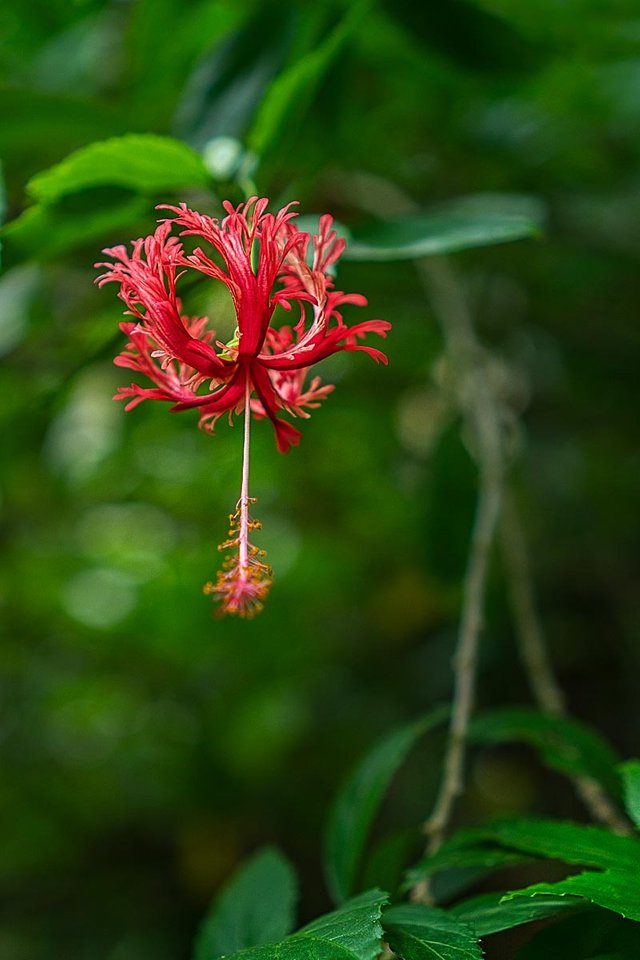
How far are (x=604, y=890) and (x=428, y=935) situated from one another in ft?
0.43

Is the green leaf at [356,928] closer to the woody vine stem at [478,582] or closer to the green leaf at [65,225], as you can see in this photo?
the woody vine stem at [478,582]

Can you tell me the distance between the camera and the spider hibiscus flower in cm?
74

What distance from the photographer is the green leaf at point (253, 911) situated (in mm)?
863

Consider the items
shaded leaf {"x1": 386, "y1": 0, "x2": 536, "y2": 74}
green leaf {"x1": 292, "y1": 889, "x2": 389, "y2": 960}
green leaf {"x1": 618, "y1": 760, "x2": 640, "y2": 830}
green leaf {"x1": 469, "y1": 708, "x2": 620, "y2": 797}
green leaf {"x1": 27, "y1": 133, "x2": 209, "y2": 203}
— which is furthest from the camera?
shaded leaf {"x1": 386, "y1": 0, "x2": 536, "y2": 74}

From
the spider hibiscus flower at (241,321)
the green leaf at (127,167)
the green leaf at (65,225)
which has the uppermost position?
the green leaf at (65,225)

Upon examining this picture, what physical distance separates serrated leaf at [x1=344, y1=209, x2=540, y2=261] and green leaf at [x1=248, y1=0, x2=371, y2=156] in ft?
0.44

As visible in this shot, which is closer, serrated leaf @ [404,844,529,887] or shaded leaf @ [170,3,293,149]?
serrated leaf @ [404,844,529,887]

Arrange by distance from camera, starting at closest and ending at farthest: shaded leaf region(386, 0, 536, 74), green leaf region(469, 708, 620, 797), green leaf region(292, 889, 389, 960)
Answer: green leaf region(292, 889, 389, 960), green leaf region(469, 708, 620, 797), shaded leaf region(386, 0, 536, 74)

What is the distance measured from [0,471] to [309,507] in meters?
0.99

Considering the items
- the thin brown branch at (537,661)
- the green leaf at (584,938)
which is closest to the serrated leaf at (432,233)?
the thin brown branch at (537,661)

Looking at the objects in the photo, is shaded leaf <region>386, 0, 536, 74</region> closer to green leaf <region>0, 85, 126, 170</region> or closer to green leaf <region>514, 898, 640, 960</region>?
green leaf <region>0, 85, 126, 170</region>

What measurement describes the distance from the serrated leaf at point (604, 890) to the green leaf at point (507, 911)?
0.04 meters

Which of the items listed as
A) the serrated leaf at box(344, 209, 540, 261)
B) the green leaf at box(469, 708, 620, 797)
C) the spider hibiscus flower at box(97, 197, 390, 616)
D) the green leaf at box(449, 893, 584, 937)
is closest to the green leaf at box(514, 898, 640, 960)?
the green leaf at box(449, 893, 584, 937)

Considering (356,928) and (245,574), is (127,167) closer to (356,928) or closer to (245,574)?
(245,574)
